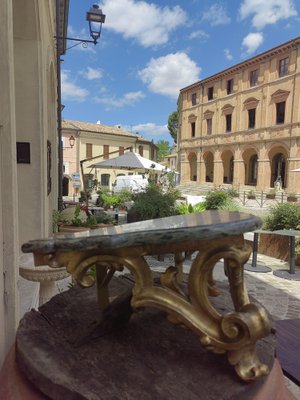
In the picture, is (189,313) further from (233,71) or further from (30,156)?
(233,71)

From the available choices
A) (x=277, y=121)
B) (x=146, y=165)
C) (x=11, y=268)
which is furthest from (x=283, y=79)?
(x=11, y=268)

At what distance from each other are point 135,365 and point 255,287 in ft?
15.0

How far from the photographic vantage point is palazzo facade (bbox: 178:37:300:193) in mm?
22266

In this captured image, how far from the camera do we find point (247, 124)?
25.9 metres

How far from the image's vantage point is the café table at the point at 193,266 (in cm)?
87

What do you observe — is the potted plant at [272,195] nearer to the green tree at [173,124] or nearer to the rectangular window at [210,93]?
the rectangular window at [210,93]

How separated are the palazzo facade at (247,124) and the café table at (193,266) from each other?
75.1 ft

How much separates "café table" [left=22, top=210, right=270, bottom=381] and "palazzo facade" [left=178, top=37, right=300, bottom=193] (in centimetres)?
2289

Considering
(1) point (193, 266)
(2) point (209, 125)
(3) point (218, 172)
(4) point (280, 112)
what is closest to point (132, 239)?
(1) point (193, 266)

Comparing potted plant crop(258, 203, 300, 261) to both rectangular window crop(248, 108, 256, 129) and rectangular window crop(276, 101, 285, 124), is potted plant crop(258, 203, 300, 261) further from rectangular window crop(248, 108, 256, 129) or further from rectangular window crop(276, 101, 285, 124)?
rectangular window crop(248, 108, 256, 129)

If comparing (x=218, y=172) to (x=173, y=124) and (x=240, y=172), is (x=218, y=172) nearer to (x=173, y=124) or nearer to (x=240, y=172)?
(x=240, y=172)

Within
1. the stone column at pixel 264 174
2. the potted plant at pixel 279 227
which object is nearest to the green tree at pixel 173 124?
the stone column at pixel 264 174

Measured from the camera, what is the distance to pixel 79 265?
2.95ft

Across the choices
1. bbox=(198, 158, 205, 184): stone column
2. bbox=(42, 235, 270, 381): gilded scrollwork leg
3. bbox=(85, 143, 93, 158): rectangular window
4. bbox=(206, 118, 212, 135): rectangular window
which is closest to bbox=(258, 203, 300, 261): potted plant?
bbox=(42, 235, 270, 381): gilded scrollwork leg
